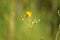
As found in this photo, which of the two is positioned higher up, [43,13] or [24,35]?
[43,13]

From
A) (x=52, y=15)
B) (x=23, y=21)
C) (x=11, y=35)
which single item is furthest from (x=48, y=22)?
(x=11, y=35)

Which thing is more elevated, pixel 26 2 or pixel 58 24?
pixel 26 2

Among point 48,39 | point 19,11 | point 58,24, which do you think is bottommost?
point 48,39

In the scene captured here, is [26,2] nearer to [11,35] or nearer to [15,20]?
[15,20]

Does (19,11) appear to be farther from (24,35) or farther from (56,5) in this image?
(56,5)

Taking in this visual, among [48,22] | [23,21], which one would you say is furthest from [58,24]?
[23,21]
